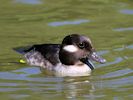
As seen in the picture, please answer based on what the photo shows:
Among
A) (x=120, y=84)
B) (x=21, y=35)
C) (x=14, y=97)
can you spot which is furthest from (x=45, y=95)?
(x=21, y=35)

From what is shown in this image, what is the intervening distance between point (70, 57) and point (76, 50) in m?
0.25

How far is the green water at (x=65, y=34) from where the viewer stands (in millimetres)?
12797

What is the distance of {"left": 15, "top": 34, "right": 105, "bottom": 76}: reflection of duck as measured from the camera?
14.2 metres

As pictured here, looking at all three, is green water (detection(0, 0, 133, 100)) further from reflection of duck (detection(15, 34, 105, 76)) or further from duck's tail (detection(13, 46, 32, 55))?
reflection of duck (detection(15, 34, 105, 76))

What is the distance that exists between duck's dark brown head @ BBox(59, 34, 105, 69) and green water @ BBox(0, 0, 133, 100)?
13.9 inches

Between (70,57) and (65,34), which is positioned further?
(65,34)

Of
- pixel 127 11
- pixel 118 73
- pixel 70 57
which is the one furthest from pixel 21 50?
pixel 127 11

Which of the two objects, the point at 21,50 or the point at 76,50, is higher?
the point at 76,50

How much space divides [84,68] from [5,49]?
1992mm

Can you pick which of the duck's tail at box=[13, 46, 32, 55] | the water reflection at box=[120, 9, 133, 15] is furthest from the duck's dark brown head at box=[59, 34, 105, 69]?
the water reflection at box=[120, 9, 133, 15]

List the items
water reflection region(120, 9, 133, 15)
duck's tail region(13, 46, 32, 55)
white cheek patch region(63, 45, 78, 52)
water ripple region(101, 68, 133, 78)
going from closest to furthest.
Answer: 1. water ripple region(101, 68, 133, 78)
2. white cheek patch region(63, 45, 78, 52)
3. duck's tail region(13, 46, 32, 55)
4. water reflection region(120, 9, 133, 15)

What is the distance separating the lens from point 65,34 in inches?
651

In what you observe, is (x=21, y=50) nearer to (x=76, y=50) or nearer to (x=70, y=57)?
(x=70, y=57)

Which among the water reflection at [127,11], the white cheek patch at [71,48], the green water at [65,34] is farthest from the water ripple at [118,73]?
the water reflection at [127,11]
